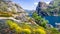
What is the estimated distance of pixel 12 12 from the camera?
30.5 feet

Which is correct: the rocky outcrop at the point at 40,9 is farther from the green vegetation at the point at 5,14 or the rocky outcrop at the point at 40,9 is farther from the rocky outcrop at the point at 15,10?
the green vegetation at the point at 5,14

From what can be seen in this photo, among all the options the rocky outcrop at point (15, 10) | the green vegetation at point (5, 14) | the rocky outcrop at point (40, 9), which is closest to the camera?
the rocky outcrop at point (15, 10)

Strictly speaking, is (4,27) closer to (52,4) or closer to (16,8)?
(16,8)

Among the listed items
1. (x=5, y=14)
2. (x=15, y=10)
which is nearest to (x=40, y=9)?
(x=15, y=10)

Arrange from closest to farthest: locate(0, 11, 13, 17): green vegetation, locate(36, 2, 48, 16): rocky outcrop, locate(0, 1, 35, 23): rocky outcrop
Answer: locate(0, 1, 35, 23): rocky outcrop, locate(0, 11, 13, 17): green vegetation, locate(36, 2, 48, 16): rocky outcrop

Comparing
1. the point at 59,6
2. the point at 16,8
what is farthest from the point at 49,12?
the point at 16,8

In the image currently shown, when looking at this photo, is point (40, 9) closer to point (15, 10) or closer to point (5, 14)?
point (15, 10)

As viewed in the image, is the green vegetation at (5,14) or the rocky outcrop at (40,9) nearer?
the green vegetation at (5,14)

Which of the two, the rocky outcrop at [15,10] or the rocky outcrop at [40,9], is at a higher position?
the rocky outcrop at [15,10]

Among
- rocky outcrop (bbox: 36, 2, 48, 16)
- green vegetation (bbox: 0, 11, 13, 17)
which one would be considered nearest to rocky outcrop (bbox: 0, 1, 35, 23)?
green vegetation (bbox: 0, 11, 13, 17)

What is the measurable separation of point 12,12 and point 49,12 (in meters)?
68.0

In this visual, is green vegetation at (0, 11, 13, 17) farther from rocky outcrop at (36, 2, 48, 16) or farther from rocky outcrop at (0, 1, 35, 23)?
rocky outcrop at (36, 2, 48, 16)

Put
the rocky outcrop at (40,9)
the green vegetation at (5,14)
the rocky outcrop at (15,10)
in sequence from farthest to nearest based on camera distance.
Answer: the rocky outcrop at (40,9), the green vegetation at (5,14), the rocky outcrop at (15,10)

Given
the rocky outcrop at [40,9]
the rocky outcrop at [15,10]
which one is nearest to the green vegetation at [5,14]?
the rocky outcrop at [15,10]
